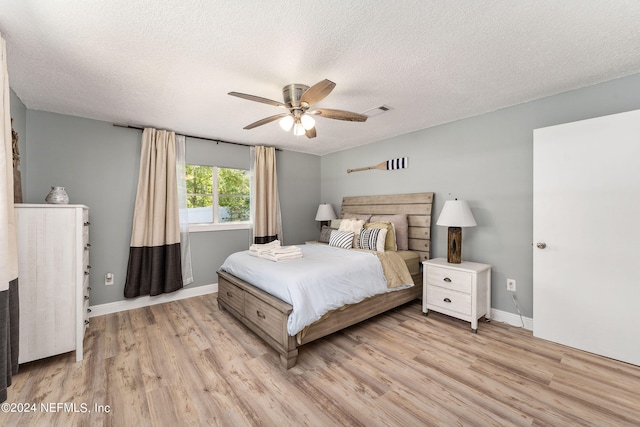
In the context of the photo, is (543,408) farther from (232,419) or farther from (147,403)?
(147,403)

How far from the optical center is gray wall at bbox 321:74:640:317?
Answer: 2469mm

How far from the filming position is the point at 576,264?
237 centimetres

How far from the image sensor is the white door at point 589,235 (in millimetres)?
2121

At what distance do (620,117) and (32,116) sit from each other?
5.64 metres

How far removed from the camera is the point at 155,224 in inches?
135

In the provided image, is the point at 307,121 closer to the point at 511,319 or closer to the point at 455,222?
the point at 455,222

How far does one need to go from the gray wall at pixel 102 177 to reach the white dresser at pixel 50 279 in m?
1.18

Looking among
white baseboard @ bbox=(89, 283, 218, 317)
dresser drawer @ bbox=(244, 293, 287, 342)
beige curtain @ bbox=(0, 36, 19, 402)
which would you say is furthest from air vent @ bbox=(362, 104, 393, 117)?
white baseboard @ bbox=(89, 283, 218, 317)

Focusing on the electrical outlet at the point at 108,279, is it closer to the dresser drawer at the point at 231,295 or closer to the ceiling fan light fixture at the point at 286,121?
the dresser drawer at the point at 231,295

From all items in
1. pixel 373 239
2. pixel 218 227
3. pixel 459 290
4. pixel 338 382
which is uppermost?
pixel 218 227

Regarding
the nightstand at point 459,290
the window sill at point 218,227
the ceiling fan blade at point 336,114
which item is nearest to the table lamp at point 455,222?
the nightstand at point 459,290

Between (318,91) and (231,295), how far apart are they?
233 cm

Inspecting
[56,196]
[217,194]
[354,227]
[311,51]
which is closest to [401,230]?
[354,227]

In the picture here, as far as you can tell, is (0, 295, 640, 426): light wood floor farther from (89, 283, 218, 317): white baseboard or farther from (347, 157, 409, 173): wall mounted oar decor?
(347, 157, 409, 173): wall mounted oar decor
